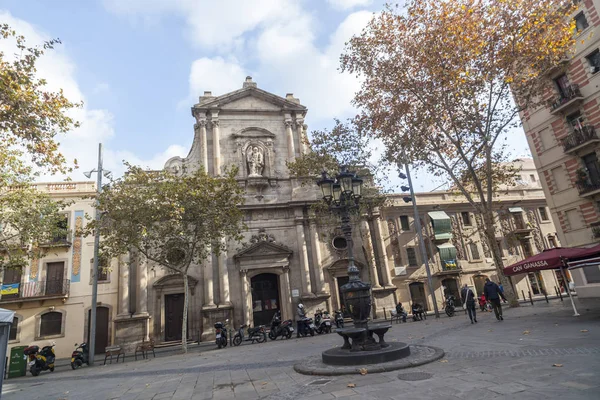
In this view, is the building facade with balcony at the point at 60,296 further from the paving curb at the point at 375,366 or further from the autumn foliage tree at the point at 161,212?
the paving curb at the point at 375,366

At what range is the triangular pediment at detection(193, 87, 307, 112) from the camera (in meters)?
26.6

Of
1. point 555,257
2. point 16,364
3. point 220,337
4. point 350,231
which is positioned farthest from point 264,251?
point 555,257

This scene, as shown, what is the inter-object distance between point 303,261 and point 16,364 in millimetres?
15104

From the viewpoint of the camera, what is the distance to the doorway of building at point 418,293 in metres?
27.0

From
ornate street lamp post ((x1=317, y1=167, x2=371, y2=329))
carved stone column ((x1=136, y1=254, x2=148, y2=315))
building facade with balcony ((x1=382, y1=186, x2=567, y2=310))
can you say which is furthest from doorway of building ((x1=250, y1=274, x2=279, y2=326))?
ornate street lamp post ((x1=317, y1=167, x2=371, y2=329))

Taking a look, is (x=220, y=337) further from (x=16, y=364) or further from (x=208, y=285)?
(x=16, y=364)

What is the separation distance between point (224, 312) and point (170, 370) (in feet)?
36.8

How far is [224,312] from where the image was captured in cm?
2159

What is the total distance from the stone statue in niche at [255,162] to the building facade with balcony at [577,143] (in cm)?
1698

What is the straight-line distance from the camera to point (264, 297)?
76.9 feet

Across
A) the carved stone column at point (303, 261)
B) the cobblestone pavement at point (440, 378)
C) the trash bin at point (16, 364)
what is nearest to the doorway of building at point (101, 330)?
the trash bin at point (16, 364)

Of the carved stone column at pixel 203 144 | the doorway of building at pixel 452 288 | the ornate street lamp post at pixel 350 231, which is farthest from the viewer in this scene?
the doorway of building at pixel 452 288

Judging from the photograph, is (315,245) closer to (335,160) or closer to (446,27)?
(335,160)

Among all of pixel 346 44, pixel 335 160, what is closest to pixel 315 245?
pixel 335 160
